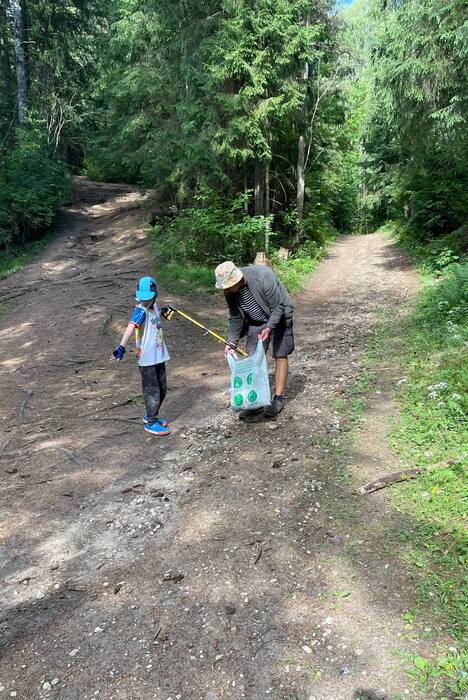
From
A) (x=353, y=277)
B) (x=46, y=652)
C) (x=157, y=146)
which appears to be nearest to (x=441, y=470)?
(x=46, y=652)

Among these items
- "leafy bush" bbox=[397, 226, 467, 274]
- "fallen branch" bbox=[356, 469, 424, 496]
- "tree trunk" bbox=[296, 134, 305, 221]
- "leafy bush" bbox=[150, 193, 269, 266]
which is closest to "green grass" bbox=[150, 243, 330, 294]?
"leafy bush" bbox=[150, 193, 269, 266]

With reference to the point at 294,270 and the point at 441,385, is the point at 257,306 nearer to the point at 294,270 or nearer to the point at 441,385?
the point at 441,385

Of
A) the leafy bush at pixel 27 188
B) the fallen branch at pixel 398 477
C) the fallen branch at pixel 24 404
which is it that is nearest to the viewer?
the fallen branch at pixel 398 477

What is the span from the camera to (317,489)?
4164 mm

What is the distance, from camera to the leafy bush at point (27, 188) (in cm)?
1688

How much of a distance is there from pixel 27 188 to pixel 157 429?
49.4 feet

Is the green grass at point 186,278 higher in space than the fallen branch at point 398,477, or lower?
higher

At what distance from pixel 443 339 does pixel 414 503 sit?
3900mm

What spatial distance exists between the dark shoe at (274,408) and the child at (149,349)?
123 cm

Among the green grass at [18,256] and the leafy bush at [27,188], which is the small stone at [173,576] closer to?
the green grass at [18,256]

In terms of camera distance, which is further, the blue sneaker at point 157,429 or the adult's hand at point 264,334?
→ the blue sneaker at point 157,429

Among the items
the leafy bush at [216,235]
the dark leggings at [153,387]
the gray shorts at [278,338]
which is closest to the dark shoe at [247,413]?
the gray shorts at [278,338]

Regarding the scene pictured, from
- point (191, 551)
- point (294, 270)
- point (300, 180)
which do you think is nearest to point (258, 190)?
point (294, 270)

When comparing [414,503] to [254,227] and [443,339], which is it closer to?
[443,339]
